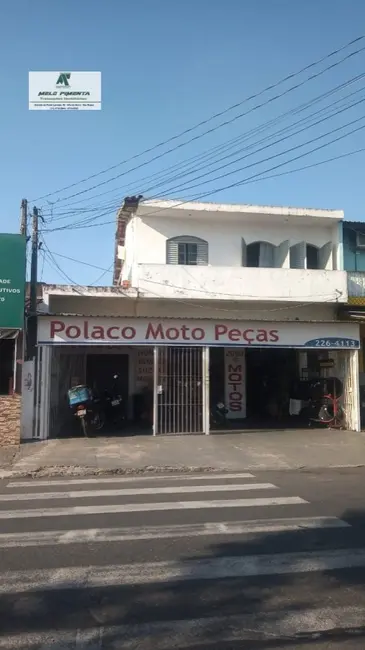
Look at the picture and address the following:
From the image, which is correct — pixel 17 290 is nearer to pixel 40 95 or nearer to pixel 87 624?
pixel 40 95

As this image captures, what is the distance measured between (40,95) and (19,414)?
7.51 m

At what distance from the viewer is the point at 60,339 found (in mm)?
15172

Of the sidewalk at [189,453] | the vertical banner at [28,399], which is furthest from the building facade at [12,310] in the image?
the sidewalk at [189,453]

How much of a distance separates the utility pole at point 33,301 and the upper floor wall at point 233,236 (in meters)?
3.98

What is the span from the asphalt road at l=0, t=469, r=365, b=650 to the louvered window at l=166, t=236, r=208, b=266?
11571 millimetres

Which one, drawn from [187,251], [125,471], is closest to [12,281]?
[125,471]

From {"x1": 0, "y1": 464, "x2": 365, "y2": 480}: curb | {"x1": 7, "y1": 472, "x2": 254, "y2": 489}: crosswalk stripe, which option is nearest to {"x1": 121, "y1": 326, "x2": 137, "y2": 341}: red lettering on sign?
{"x1": 0, "y1": 464, "x2": 365, "y2": 480}: curb

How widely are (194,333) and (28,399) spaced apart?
4.84m

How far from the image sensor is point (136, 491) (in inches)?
354

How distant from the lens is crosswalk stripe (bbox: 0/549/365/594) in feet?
15.7

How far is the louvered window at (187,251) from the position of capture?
19234mm

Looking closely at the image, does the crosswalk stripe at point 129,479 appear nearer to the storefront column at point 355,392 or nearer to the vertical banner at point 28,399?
the vertical banner at point 28,399

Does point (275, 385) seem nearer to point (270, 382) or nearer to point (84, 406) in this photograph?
point (270, 382)

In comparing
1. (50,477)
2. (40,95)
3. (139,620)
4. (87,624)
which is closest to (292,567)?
(139,620)
